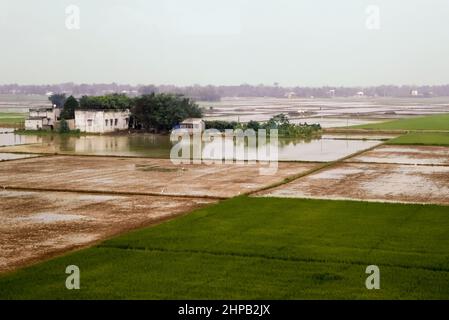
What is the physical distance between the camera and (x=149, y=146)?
38156 mm

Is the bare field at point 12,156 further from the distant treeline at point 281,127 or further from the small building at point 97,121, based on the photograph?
the distant treeline at point 281,127

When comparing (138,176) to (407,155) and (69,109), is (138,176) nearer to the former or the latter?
(407,155)

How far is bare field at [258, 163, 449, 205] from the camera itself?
1959 centimetres

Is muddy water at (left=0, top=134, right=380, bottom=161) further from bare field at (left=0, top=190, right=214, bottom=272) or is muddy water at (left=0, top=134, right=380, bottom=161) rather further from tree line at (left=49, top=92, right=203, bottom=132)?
bare field at (left=0, top=190, right=214, bottom=272)

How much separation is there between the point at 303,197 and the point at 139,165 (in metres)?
11.1

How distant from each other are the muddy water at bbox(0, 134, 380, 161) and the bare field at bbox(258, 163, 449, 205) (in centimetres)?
493

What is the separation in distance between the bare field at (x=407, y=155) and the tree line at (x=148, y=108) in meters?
16.9

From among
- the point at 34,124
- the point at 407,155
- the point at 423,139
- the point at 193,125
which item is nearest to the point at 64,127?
the point at 34,124

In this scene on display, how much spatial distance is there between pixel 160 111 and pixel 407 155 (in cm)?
2089

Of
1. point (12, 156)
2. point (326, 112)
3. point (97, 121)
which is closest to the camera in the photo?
point (12, 156)

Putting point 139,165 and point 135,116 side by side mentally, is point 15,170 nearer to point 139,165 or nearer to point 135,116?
point 139,165

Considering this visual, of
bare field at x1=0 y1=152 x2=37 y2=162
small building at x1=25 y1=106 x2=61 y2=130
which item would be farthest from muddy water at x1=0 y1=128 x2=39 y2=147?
bare field at x1=0 y1=152 x2=37 y2=162

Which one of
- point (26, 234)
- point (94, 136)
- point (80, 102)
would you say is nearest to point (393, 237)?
point (26, 234)

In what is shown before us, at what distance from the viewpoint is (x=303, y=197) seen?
19.4 m
